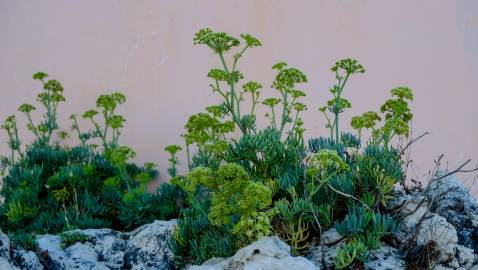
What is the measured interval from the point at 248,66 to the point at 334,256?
13.8ft

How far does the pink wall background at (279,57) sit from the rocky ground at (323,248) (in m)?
2.47

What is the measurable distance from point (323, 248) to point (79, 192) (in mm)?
3538

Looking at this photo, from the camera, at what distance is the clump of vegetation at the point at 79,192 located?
273 inches

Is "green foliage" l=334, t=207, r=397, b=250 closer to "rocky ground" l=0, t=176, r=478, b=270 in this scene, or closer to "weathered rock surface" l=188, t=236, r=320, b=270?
"rocky ground" l=0, t=176, r=478, b=270

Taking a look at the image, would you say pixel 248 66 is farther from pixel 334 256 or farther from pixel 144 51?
pixel 334 256

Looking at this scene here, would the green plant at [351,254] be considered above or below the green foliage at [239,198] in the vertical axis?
below

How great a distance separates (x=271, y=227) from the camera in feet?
14.4

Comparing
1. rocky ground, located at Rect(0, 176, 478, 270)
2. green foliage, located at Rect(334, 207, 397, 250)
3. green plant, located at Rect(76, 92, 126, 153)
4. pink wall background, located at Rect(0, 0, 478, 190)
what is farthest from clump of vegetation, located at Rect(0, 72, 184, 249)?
green foliage, located at Rect(334, 207, 397, 250)

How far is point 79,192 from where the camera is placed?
7.38 meters

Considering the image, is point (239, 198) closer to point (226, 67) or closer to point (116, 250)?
point (226, 67)

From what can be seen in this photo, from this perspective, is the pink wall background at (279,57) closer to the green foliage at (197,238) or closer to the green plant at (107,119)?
the green plant at (107,119)

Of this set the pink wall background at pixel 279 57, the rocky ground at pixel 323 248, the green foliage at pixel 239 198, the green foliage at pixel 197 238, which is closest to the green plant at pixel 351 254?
the rocky ground at pixel 323 248

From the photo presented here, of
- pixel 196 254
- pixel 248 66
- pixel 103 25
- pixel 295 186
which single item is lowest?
pixel 196 254

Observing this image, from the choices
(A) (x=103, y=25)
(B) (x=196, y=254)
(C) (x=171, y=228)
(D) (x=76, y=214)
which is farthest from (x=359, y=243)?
(A) (x=103, y=25)
